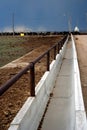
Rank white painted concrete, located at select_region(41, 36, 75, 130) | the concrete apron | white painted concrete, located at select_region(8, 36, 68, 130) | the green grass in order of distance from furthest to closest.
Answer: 1. the green grass
2. white painted concrete, located at select_region(41, 36, 75, 130)
3. the concrete apron
4. white painted concrete, located at select_region(8, 36, 68, 130)

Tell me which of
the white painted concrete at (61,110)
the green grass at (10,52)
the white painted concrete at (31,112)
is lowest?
the green grass at (10,52)

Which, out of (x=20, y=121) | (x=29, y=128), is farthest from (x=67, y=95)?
(x=20, y=121)

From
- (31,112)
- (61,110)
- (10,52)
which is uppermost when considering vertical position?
(31,112)

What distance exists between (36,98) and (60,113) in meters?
1.24

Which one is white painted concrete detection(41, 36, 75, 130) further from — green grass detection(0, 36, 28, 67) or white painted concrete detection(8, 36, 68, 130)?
green grass detection(0, 36, 28, 67)

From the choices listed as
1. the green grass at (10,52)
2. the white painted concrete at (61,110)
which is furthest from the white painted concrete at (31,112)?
the green grass at (10,52)

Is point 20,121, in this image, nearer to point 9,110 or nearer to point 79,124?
point 79,124

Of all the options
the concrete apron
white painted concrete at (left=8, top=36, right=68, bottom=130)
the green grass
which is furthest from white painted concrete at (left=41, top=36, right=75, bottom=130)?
the green grass

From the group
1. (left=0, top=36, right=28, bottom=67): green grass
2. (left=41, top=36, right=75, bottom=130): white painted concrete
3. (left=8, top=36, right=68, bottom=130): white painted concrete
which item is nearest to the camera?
(left=8, top=36, right=68, bottom=130): white painted concrete

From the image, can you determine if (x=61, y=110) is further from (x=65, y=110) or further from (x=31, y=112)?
(x=31, y=112)

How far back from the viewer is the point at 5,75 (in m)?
16.4

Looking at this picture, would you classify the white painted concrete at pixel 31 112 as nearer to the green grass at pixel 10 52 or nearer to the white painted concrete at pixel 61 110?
the white painted concrete at pixel 61 110

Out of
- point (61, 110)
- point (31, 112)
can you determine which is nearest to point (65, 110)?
point (61, 110)

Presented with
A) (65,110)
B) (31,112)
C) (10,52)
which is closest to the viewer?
(31,112)
